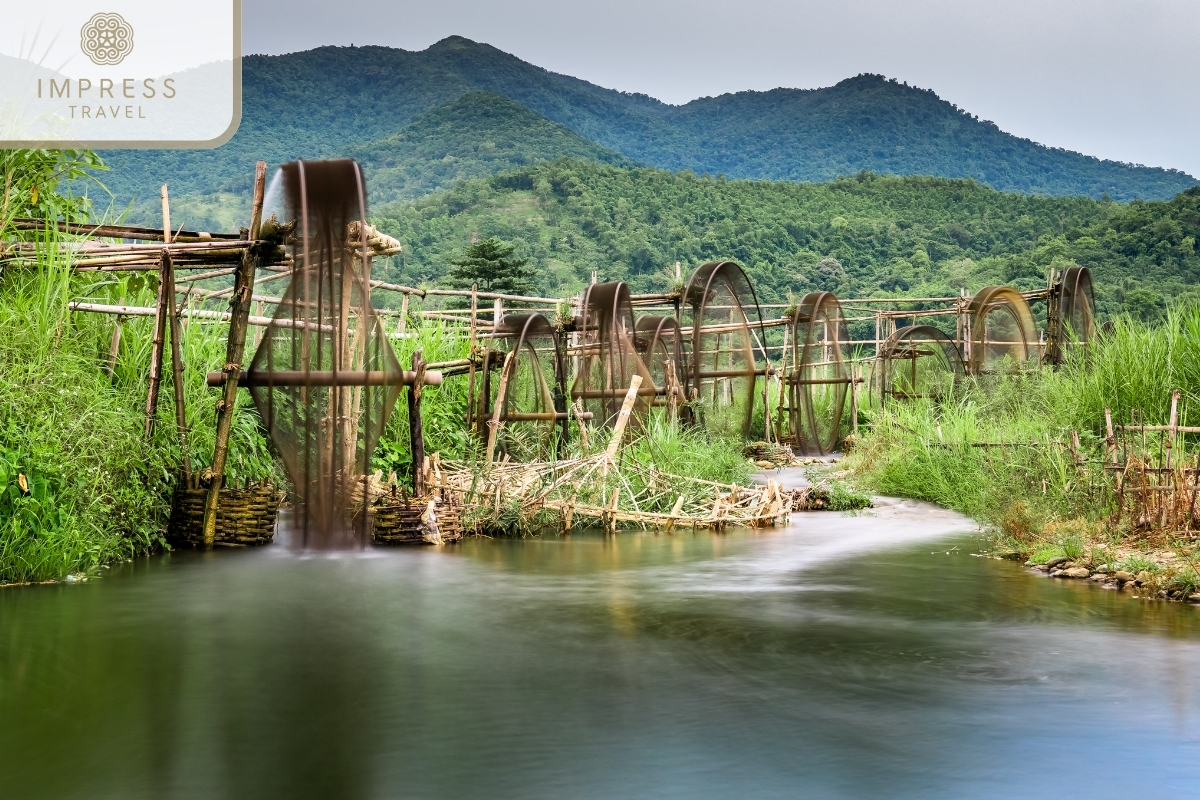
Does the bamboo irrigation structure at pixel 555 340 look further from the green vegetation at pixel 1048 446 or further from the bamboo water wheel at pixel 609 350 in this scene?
the green vegetation at pixel 1048 446

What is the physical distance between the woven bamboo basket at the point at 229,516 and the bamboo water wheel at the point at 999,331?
47.2 ft

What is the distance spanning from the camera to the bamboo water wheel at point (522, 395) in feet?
42.4

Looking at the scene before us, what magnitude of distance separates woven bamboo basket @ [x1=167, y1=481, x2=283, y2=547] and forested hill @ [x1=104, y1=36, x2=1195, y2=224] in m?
47.7

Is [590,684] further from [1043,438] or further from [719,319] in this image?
[719,319]

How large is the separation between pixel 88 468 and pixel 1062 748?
6556 millimetres

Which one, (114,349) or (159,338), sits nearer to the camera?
(159,338)

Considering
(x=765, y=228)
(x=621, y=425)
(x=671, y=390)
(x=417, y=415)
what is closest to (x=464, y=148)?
(x=765, y=228)

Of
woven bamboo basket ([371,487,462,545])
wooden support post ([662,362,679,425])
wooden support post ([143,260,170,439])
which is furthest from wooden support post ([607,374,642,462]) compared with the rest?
wooden support post ([143,260,170,439])

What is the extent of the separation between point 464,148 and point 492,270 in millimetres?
19256

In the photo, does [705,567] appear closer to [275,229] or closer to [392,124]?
[275,229]

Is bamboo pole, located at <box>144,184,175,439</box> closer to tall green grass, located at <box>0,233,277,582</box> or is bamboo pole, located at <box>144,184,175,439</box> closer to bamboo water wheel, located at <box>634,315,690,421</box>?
tall green grass, located at <box>0,233,277,582</box>

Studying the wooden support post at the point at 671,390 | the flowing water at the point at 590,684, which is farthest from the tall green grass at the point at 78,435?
the wooden support post at the point at 671,390

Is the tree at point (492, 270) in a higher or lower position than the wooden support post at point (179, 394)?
higher

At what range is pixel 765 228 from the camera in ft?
144
